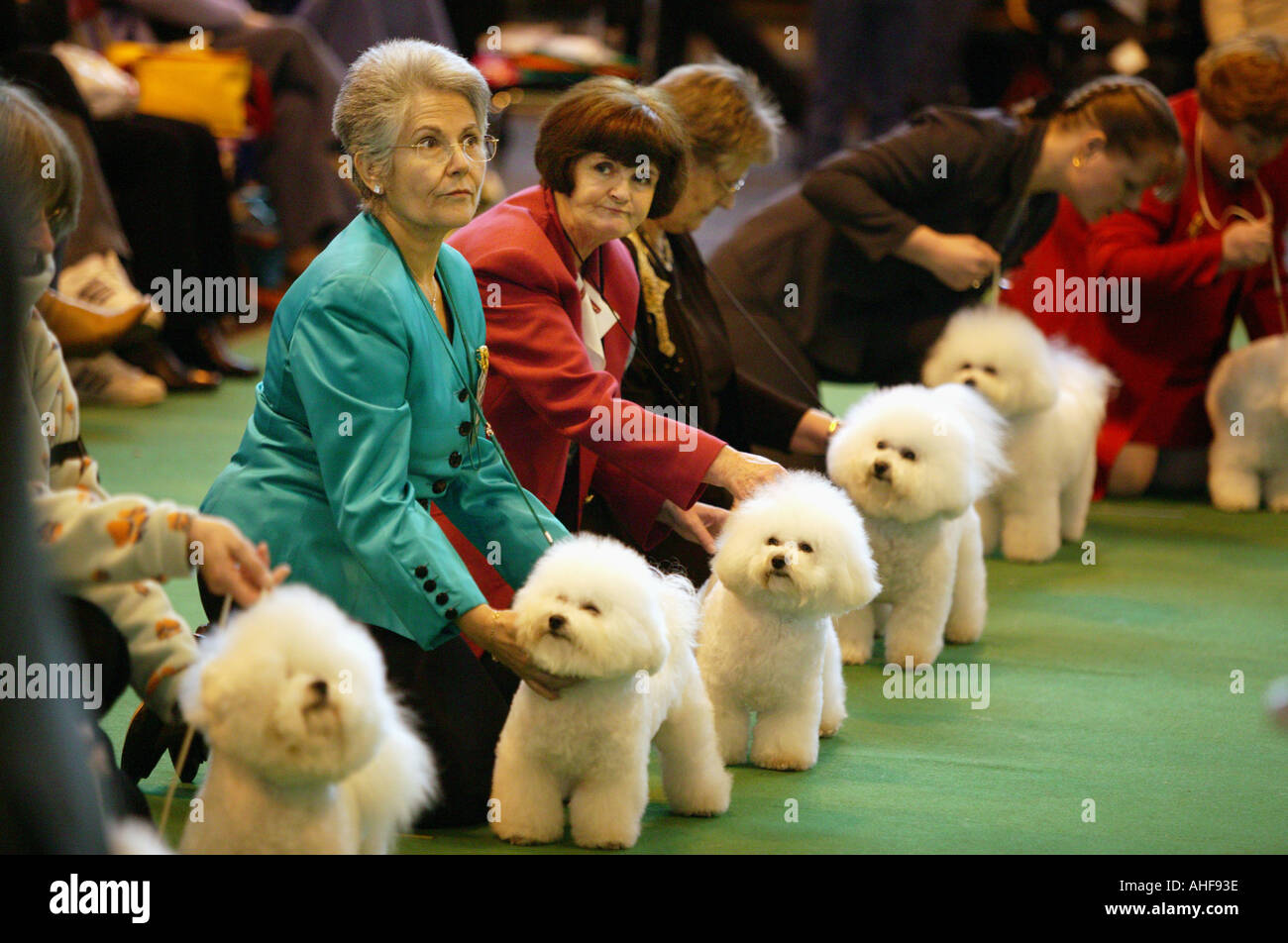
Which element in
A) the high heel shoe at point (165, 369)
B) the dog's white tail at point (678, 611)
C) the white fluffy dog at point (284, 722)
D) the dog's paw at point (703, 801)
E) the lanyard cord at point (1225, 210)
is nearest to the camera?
the white fluffy dog at point (284, 722)

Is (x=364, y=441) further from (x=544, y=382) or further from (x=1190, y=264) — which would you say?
(x=1190, y=264)

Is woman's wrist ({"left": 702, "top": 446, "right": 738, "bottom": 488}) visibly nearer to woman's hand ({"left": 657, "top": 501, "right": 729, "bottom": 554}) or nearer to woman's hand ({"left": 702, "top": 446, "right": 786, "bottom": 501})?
woman's hand ({"left": 702, "top": 446, "right": 786, "bottom": 501})

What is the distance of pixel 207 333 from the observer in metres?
5.75

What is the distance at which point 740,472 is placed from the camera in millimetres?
2562

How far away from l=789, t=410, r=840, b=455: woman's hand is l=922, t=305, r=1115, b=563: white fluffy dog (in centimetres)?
62

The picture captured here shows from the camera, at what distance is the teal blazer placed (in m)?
2.01

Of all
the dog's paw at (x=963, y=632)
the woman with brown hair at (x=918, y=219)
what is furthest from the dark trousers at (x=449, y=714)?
the woman with brown hair at (x=918, y=219)

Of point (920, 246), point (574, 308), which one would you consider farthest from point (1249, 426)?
point (574, 308)

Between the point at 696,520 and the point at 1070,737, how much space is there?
0.76m

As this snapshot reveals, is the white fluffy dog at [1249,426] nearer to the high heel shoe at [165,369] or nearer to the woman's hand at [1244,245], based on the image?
the woman's hand at [1244,245]

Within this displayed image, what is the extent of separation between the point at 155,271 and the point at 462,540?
3459mm

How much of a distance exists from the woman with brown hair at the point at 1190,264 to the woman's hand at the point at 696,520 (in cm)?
215

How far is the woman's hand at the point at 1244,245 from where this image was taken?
4.43m

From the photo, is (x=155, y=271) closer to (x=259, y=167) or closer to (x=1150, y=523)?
(x=259, y=167)
